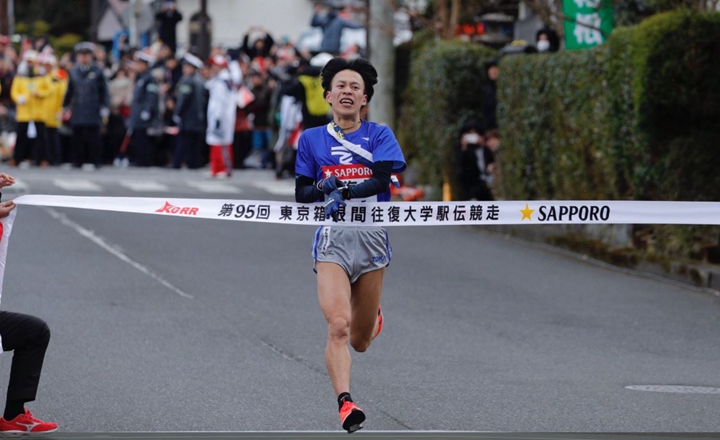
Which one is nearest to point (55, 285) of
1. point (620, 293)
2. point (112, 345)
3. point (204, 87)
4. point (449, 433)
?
point (112, 345)

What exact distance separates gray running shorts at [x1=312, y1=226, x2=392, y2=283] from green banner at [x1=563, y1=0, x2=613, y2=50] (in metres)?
11.8

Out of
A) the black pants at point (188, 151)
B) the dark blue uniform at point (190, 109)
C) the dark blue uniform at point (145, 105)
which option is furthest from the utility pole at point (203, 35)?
the dark blue uniform at point (190, 109)

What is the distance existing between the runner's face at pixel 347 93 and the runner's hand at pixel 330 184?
14.3 inches

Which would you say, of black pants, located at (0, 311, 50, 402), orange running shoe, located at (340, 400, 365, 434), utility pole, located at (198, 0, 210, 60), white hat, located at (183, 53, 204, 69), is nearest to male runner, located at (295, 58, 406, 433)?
orange running shoe, located at (340, 400, 365, 434)

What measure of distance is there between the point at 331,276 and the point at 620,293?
712 cm

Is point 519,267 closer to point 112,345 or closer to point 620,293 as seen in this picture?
point 620,293

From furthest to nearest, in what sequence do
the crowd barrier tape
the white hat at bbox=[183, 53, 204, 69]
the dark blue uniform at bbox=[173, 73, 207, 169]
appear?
the white hat at bbox=[183, 53, 204, 69], the dark blue uniform at bbox=[173, 73, 207, 169], the crowd barrier tape

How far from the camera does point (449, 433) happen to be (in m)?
7.23

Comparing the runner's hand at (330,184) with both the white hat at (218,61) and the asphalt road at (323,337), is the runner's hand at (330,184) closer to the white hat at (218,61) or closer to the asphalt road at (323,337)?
the asphalt road at (323,337)

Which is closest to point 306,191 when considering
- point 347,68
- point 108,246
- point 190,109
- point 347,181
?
point 347,181

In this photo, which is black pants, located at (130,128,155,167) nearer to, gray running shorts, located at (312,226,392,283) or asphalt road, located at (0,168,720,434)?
asphalt road, located at (0,168,720,434)

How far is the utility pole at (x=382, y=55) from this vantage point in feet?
80.0

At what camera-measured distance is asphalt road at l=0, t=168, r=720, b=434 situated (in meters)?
8.40

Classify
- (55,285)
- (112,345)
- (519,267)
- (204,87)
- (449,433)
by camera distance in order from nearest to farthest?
1. (449,433)
2. (112,345)
3. (55,285)
4. (519,267)
5. (204,87)
